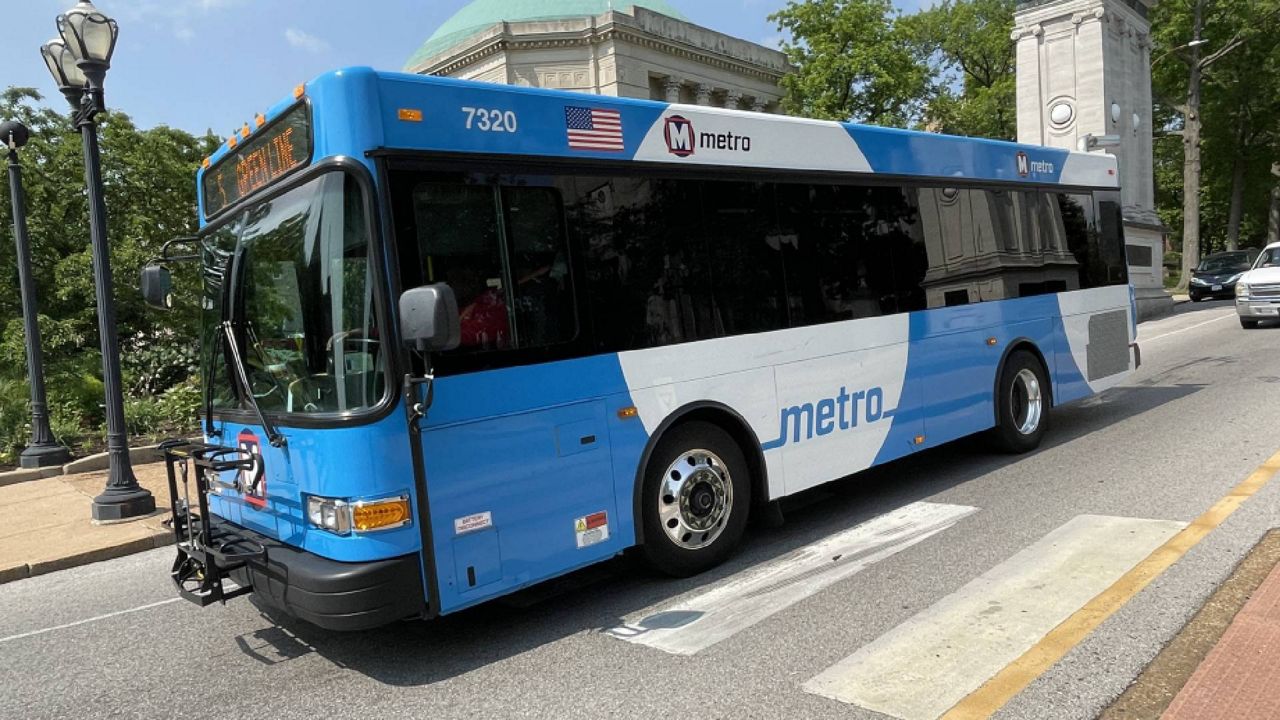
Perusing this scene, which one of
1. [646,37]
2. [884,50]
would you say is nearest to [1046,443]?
[884,50]

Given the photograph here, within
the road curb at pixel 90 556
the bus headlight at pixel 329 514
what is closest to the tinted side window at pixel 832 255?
the bus headlight at pixel 329 514

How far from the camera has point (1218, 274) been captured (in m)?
30.1

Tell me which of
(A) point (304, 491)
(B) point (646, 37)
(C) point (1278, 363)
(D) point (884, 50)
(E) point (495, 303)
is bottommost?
(C) point (1278, 363)

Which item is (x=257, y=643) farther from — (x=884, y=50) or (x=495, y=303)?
(x=884, y=50)

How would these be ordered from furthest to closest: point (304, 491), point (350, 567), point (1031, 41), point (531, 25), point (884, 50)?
1. point (531, 25)
2. point (1031, 41)
3. point (884, 50)
4. point (304, 491)
5. point (350, 567)

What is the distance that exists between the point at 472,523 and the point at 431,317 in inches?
44.8

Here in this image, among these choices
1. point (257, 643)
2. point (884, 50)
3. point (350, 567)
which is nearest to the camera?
point (350, 567)

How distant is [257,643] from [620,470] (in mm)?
2272

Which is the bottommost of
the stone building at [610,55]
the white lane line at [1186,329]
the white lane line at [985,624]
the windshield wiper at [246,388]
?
the white lane line at [1186,329]

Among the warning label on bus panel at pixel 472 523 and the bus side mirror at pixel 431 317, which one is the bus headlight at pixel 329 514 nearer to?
the warning label on bus panel at pixel 472 523

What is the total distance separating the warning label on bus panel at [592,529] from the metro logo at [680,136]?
227cm

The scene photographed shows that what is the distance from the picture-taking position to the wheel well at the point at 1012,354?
766 cm

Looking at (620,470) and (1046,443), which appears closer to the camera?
(620,470)

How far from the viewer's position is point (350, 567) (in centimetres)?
380
